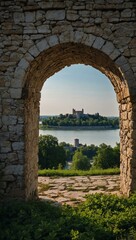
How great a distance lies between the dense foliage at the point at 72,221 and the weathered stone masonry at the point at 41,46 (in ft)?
2.59

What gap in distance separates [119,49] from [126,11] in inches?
30.0

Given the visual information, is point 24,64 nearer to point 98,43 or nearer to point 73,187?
point 98,43

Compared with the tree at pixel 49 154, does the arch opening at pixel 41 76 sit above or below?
above

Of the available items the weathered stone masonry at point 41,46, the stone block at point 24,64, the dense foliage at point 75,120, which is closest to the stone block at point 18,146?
the weathered stone masonry at point 41,46

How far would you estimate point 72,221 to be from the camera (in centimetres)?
489

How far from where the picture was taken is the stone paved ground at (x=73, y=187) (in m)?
7.36

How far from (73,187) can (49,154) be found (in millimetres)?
12252

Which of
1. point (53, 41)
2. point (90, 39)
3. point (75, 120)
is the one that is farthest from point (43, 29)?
point (75, 120)

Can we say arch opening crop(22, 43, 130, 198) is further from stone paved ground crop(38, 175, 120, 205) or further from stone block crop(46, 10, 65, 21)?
stone paved ground crop(38, 175, 120, 205)

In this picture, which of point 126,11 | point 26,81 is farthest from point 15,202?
point 126,11

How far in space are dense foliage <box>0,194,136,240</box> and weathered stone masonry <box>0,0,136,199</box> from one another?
0.79 meters

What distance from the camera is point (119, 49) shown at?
19.9 ft

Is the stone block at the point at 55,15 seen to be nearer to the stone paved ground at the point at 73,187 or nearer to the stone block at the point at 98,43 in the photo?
the stone block at the point at 98,43

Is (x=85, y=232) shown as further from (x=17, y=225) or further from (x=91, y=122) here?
(x=91, y=122)
